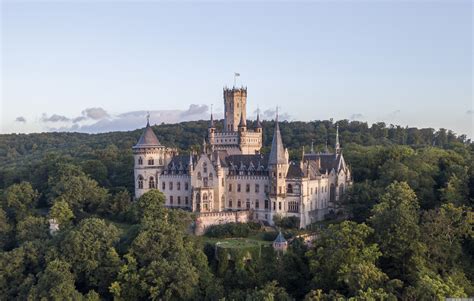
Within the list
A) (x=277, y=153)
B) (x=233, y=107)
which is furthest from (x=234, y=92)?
(x=277, y=153)

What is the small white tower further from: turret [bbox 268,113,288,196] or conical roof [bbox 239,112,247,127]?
turret [bbox 268,113,288,196]

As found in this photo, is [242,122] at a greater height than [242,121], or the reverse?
[242,121]

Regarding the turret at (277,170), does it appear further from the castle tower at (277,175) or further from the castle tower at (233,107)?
the castle tower at (233,107)

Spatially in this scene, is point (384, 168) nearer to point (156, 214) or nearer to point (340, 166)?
point (340, 166)

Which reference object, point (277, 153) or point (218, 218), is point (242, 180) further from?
point (277, 153)

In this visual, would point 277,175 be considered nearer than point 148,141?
Yes

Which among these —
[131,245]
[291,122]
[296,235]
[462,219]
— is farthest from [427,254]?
[291,122]

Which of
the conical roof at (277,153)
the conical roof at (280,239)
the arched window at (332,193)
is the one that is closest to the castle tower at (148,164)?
the conical roof at (277,153)
